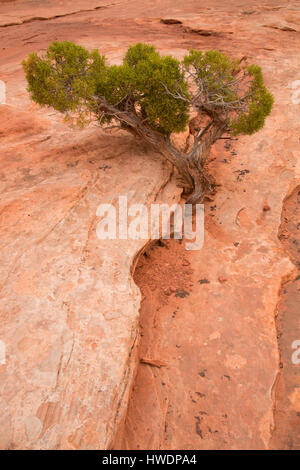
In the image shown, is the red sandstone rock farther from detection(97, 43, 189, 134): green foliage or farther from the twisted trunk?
detection(97, 43, 189, 134): green foliage

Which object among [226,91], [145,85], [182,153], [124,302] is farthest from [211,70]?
[124,302]

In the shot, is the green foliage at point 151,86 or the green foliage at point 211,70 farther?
the green foliage at point 211,70

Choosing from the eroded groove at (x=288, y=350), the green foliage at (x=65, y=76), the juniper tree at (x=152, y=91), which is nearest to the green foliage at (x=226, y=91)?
the juniper tree at (x=152, y=91)

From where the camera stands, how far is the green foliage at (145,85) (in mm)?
8578

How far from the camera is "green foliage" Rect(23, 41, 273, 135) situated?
858cm

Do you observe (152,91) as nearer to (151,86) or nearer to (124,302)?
(151,86)

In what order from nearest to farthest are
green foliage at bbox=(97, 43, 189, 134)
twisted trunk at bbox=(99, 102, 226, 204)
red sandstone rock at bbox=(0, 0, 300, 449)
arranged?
1. red sandstone rock at bbox=(0, 0, 300, 449)
2. green foliage at bbox=(97, 43, 189, 134)
3. twisted trunk at bbox=(99, 102, 226, 204)

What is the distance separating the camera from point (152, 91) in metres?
8.74

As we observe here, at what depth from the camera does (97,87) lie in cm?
901

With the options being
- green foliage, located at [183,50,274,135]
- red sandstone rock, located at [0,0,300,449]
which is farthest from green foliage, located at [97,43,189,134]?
red sandstone rock, located at [0,0,300,449]

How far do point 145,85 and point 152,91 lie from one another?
0.21 m

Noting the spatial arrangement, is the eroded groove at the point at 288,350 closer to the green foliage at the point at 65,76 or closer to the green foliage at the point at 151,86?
the green foliage at the point at 151,86
